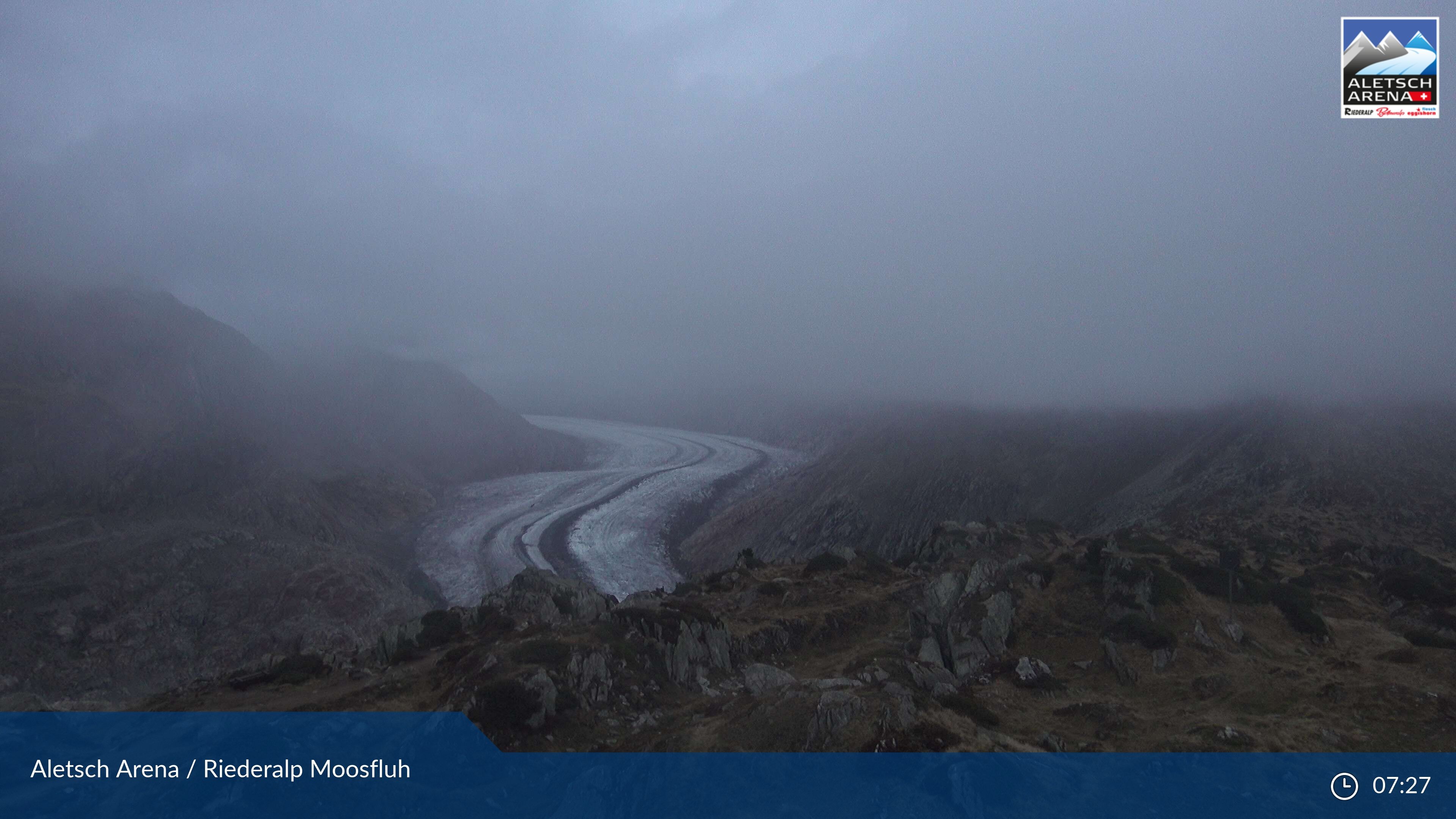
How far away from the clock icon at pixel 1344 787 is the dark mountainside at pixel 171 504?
4805 centimetres

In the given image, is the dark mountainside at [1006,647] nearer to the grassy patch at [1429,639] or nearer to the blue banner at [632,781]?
the grassy patch at [1429,639]

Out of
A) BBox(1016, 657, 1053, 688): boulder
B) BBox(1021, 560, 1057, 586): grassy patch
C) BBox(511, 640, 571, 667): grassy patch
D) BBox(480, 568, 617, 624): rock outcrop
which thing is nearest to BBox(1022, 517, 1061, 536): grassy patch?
BBox(1021, 560, 1057, 586): grassy patch

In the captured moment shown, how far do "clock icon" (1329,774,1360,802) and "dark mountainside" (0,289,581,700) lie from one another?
48050 mm

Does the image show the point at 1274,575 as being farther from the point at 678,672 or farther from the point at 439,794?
the point at 439,794

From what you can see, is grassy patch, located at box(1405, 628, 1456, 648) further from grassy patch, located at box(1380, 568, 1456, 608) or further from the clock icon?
the clock icon

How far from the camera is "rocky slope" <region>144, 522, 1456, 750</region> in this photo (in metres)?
19.6

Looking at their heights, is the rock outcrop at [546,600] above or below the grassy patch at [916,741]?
below

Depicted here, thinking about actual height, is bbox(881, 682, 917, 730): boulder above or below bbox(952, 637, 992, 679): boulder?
above

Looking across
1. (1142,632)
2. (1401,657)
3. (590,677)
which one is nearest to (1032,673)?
(1142,632)

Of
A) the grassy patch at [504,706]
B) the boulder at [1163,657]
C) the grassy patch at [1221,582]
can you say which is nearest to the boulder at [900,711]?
the grassy patch at [504,706]

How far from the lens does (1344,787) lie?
16969 mm

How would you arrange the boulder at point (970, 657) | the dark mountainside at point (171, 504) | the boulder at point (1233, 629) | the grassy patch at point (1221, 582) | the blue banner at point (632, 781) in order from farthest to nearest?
1. the dark mountainside at point (171, 504)
2. the grassy patch at point (1221, 582)
3. the boulder at point (1233, 629)
4. the boulder at point (970, 657)
5. the blue banner at point (632, 781)

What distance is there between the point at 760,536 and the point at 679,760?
211 ft

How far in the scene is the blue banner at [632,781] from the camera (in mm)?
16359
